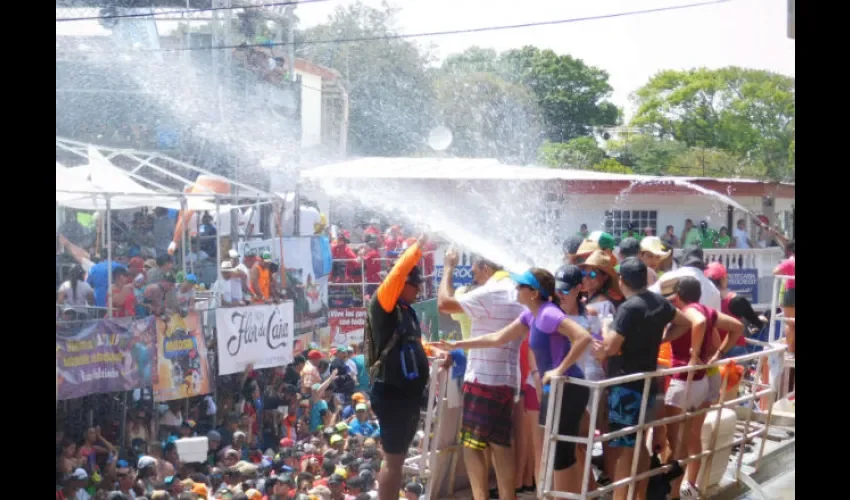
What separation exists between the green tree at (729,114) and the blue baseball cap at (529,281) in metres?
25.3

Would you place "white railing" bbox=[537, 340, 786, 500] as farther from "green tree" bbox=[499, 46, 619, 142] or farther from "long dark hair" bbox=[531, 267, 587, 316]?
"green tree" bbox=[499, 46, 619, 142]

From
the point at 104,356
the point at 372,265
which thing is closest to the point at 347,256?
the point at 372,265

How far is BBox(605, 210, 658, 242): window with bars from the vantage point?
20.3m

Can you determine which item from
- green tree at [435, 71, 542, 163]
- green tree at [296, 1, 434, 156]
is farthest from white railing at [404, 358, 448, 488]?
green tree at [435, 71, 542, 163]

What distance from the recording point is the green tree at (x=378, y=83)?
2162cm

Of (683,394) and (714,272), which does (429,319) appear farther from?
(683,394)

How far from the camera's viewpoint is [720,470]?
5797 mm

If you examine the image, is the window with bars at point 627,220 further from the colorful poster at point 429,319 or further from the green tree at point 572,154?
the colorful poster at point 429,319

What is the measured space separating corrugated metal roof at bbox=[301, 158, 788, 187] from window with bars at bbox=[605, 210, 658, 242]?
0.73 metres

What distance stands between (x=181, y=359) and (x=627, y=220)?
13.8 meters

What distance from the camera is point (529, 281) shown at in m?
4.68
